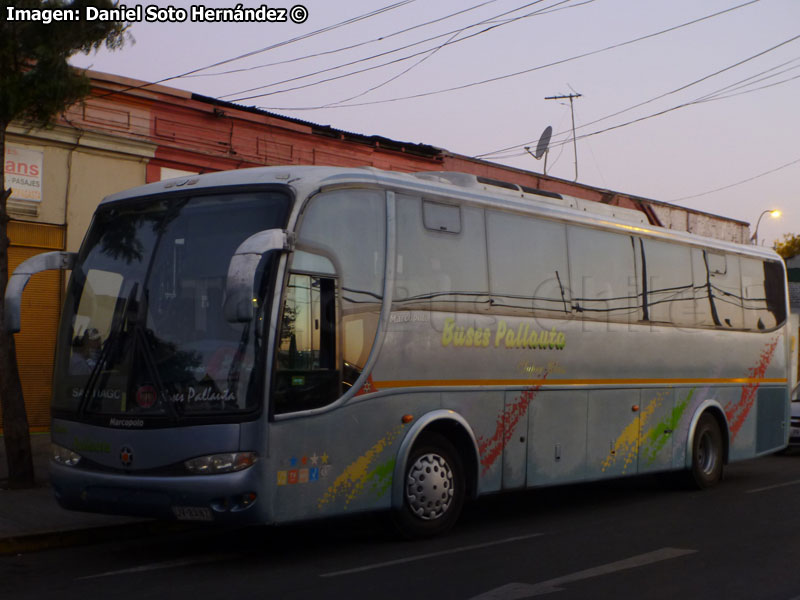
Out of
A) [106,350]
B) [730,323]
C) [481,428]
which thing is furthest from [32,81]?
[730,323]

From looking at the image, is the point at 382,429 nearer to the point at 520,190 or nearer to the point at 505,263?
the point at 505,263

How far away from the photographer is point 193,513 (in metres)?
8.10

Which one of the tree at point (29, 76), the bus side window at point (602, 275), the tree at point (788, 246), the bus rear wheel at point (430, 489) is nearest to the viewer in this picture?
the bus rear wheel at point (430, 489)

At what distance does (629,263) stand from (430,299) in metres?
3.94

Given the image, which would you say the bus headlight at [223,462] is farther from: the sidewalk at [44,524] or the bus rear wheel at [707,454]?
the bus rear wheel at [707,454]

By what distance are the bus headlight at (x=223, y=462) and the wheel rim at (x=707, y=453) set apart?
8171 millimetres

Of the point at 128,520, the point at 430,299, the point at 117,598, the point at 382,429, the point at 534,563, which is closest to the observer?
the point at 117,598

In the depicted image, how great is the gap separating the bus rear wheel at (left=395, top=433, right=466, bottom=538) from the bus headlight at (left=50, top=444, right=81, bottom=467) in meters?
2.87

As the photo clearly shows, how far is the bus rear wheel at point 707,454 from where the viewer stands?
553 inches

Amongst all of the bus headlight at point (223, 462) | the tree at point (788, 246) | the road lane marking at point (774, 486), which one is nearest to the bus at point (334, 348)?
the bus headlight at point (223, 462)

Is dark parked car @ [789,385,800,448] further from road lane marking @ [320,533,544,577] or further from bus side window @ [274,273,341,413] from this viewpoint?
bus side window @ [274,273,341,413]

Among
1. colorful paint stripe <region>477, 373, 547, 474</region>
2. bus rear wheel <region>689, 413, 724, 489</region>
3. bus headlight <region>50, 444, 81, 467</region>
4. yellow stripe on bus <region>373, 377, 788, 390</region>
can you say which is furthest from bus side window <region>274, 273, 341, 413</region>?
bus rear wheel <region>689, 413, 724, 489</region>

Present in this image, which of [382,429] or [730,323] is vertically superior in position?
[730,323]

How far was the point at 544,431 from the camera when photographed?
37.0ft
